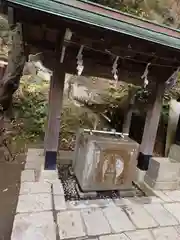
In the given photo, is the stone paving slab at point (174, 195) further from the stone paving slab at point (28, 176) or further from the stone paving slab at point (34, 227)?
the stone paving slab at point (28, 176)

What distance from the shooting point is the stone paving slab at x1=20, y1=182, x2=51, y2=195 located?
2670mm

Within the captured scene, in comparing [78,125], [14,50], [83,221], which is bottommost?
[83,221]

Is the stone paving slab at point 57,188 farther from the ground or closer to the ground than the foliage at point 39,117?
closer to the ground

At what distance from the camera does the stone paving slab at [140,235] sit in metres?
2.10

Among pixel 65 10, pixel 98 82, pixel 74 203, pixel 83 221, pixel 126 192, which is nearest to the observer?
pixel 65 10

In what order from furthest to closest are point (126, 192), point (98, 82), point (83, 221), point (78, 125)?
1. point (98, 82)
2. point (78, 125)
3. point (126, 192)
4. point (83, 221)

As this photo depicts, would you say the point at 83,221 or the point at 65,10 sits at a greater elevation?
the point at 65,10

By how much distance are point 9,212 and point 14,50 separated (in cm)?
427

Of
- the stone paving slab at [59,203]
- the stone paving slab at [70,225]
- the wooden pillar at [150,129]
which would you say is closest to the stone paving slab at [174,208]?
the wooden pillar at [150,129]

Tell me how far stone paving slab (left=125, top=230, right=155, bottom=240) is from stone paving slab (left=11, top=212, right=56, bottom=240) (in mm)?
872

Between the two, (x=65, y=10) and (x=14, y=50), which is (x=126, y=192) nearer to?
(x=65, y=10)

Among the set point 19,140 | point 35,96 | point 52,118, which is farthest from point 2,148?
point 52,118

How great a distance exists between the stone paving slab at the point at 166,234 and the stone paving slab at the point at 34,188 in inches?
60.1

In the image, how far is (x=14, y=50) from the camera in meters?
5.23
